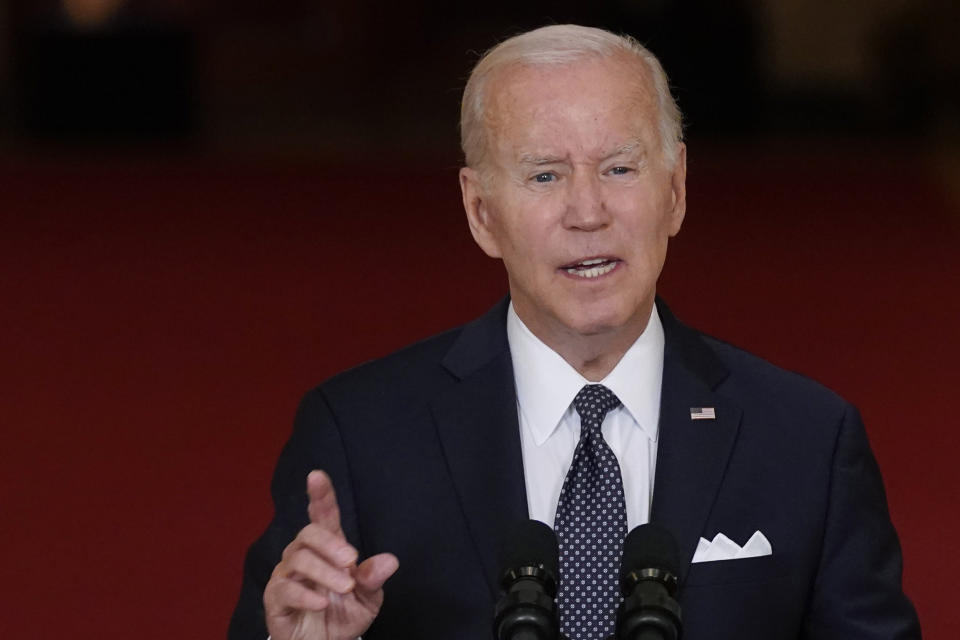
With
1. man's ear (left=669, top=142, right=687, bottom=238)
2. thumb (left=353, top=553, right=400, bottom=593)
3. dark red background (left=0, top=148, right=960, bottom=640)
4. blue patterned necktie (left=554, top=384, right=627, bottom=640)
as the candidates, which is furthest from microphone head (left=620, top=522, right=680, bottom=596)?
dark red background (left=0, top=148, right=960, bottom=640)

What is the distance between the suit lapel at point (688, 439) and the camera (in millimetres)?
1982

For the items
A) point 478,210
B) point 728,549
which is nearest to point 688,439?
point 728,549

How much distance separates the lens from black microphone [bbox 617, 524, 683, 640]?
1.38 meters

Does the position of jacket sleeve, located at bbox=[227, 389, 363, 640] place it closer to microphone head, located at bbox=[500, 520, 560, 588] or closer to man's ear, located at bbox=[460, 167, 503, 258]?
man's ear, located at bbox=[460, 167, 503, 258]

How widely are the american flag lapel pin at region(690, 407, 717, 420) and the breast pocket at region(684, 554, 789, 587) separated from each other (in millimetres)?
185

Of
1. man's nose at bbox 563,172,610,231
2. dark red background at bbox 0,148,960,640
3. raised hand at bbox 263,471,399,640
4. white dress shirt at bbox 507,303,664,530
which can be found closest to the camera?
raised hand at bbox 263,471,399,640

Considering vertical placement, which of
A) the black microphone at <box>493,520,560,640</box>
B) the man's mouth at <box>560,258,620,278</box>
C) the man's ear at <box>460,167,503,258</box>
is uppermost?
the man's ear at <box>460,167,503,258</box>

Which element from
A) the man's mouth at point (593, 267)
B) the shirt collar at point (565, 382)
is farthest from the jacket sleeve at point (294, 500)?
the man's mouth at point (593, 267)

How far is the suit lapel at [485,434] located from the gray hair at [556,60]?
0.76ft

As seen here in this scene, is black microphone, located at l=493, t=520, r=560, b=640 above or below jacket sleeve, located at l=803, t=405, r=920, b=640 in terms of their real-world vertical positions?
above

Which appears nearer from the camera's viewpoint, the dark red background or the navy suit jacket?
the navy suit jacket

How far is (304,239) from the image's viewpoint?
647 centimetres

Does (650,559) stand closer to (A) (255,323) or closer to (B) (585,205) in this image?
(B) (585,205)

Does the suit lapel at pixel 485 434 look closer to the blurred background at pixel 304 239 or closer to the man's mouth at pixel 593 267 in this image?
the man's mouth at pixel 593 267
